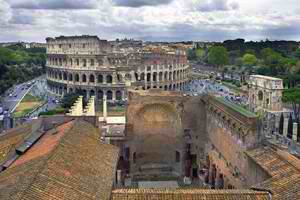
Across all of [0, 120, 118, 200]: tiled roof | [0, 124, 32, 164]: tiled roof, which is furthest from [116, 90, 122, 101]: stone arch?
[0, 120, 118, 200]: tiled roof

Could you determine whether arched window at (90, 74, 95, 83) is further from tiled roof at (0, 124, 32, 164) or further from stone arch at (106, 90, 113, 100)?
tiled roof at (0, 124, 32, 164)

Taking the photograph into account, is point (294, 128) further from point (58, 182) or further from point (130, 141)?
point (58, 182)

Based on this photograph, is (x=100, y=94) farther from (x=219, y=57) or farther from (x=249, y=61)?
(x=249, y=61)

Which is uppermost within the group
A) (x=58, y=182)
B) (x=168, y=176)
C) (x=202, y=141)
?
(x=58, y=182)

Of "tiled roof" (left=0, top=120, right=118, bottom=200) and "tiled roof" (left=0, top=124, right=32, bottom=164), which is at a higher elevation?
"tiled roof" (left=0, top=120, right=118, bottom=200)

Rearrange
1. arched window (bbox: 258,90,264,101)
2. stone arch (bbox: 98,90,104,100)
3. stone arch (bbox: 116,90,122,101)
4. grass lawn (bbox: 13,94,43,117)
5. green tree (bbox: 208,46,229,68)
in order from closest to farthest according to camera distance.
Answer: arched window (bbox: 258,90,264,101), grass lawn (bbox: 13,94,43,117), stone arch (bbox: 116,90,122,101), stone arch (bbox: 98,90,104,100), green tree (bbox: 208,46,229,68)

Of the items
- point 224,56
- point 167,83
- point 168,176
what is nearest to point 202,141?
point 168,176
